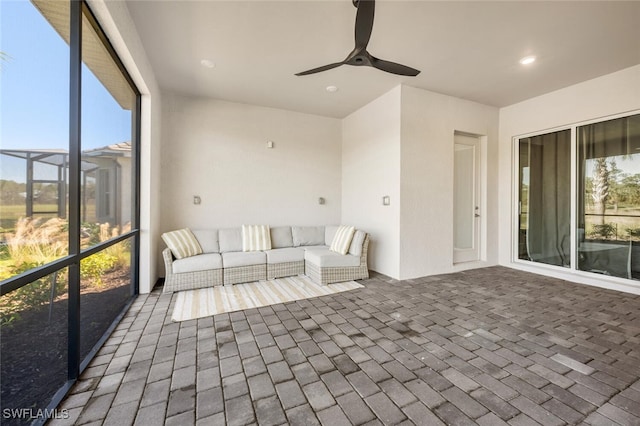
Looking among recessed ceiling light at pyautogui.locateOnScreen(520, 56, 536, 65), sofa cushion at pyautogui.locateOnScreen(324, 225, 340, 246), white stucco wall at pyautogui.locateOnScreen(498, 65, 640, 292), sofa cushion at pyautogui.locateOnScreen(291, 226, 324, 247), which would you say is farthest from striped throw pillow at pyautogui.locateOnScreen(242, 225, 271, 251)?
white stucco wall at pyautogui.locateOnScreen(498, 65, 640, 292)

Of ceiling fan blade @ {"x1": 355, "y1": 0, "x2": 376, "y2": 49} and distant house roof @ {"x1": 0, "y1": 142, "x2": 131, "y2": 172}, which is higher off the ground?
ceiling fan blade @ {"x1": 355, "y1": 0, "x2": 376, "y2": 49}

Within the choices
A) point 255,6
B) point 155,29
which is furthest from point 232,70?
point 255,6

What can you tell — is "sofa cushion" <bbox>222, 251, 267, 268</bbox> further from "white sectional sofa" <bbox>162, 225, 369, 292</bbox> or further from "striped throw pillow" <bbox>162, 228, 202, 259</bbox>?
"striped throw pillow" <bbox>162, 228, 202, 259</bbox>

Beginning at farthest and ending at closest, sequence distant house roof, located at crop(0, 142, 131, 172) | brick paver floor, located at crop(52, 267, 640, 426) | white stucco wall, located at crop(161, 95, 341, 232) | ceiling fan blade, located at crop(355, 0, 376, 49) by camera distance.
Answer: white stucco wall, located at crop(161, 95, 341, 232) < ceiling fan blade, located at crop(355, 0, 376, 49) < brick paver floor, located at crop(52, 267, 640, 426) < distant house roof, located at crop(0, 142, 131, 172)

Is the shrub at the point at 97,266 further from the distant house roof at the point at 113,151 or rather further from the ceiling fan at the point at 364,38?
the ceiling fan at the point at 364,38

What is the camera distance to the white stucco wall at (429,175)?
4.10m

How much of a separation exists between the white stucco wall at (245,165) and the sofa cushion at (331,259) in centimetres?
126

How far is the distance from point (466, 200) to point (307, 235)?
3134 mm

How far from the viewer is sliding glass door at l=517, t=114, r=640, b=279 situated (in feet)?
11.8

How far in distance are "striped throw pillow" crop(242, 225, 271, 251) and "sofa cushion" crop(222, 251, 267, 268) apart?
0.22 m

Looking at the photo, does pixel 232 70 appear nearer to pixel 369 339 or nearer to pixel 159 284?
pixel 159 284

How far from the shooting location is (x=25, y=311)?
58.2 inches

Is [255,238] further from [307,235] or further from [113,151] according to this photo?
[113,151]

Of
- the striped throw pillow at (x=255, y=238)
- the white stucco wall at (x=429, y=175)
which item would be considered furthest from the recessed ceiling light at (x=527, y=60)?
the striped throw pillow at (x=255, y=238)
